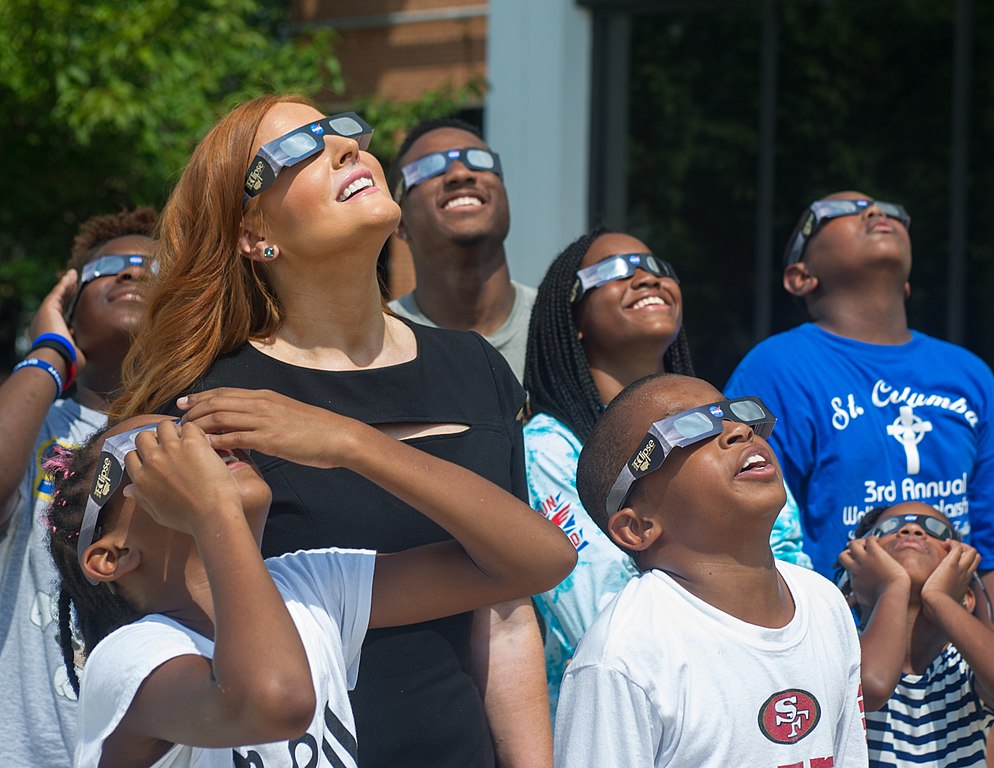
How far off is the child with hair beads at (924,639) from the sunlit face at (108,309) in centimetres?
201

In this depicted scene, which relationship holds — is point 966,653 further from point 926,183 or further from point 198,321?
point 926,183

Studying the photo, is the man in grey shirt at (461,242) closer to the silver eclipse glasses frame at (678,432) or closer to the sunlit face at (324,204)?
the silver eclipse glasses frame at (678,432)

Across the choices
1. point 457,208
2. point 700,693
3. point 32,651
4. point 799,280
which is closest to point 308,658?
point 700,693

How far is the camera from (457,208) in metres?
4.04

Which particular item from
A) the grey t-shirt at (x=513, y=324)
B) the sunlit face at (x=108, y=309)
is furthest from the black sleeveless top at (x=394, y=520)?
the grey t-shirt at (x=513, y=324)

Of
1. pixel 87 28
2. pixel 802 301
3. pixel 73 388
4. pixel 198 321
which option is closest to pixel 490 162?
pixel 802 301

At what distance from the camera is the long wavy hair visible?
2172mm

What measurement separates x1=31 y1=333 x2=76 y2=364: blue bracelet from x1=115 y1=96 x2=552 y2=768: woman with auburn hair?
3.37 ft

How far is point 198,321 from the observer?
219 cm

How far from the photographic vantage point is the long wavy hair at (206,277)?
7.13 ft

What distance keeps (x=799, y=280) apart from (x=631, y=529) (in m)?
1.73

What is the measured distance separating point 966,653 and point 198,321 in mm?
1900

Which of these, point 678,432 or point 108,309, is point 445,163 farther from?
point 678,432

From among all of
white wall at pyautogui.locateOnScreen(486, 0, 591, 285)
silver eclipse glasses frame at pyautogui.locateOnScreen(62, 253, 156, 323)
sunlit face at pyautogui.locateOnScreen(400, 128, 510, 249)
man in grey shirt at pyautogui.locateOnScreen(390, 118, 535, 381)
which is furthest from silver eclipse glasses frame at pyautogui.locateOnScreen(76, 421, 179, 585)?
white wall at pyautogui.locateOnScreen(486, 0, 591, 285)
